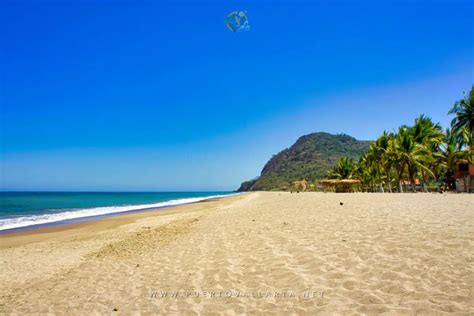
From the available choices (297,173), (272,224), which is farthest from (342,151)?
(272,224)

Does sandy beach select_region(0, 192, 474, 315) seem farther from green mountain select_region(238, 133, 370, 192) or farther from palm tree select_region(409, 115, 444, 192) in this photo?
green mountain select_region(238, 133, 370, 192)

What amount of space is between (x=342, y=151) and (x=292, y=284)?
449ft

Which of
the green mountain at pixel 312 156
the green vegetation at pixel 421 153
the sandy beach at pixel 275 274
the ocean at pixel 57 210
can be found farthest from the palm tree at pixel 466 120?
the green mountain at pixel 312 156

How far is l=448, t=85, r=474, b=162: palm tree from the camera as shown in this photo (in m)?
30.7

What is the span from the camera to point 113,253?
8484 mm

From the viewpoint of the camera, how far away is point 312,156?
133 m

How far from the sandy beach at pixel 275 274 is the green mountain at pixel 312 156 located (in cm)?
9448

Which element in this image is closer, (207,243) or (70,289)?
(70,289)

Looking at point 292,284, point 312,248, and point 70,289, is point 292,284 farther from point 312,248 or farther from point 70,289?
point 70,289

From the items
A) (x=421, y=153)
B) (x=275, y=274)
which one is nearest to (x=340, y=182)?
(x=421, y=153)

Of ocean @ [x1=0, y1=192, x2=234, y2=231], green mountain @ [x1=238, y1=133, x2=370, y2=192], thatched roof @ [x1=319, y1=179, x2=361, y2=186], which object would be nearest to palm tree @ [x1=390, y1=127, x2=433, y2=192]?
thatched roof @ [x1=319, y1=179, x2=361, y2=186]

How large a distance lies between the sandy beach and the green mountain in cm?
9448

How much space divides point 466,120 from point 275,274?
120ft

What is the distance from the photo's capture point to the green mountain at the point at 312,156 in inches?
4417
